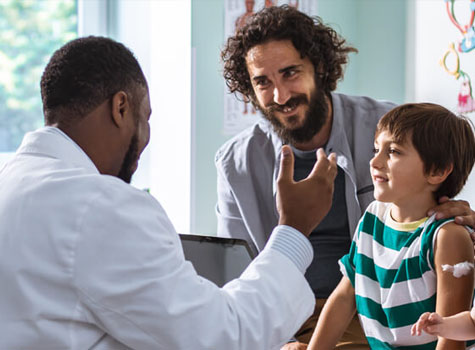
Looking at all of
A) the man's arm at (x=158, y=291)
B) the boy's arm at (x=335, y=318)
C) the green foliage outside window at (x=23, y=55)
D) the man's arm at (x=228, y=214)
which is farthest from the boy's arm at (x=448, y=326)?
the green foliage outside window at (x=23, y=55)

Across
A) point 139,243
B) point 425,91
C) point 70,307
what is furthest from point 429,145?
point 425,91

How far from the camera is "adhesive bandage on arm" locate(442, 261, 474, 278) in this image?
115 centimetres

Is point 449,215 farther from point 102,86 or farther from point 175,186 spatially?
point 175,186

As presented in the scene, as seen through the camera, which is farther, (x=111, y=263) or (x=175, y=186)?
(x=175, y=186)

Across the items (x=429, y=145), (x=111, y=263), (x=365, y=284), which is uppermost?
(x=429, y=145)

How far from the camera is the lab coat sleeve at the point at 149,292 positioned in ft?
2.87

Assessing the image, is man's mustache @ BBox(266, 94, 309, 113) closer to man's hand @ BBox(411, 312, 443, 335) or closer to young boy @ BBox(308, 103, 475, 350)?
young boy @ BBox(308, 103, 475, 350)

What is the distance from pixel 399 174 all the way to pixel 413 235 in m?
0.13

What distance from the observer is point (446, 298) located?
45.9 inches

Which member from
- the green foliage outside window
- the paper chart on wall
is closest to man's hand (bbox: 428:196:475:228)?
the paper chart on wall

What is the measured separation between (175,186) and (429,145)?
1.56m

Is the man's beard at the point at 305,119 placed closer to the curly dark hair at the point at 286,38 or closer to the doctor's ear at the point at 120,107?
the curly dark hair at the point at 286,38

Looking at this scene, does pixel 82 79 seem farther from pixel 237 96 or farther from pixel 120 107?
pixel 237 96

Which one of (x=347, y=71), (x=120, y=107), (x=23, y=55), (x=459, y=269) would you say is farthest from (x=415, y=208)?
(x=23, y=55)
